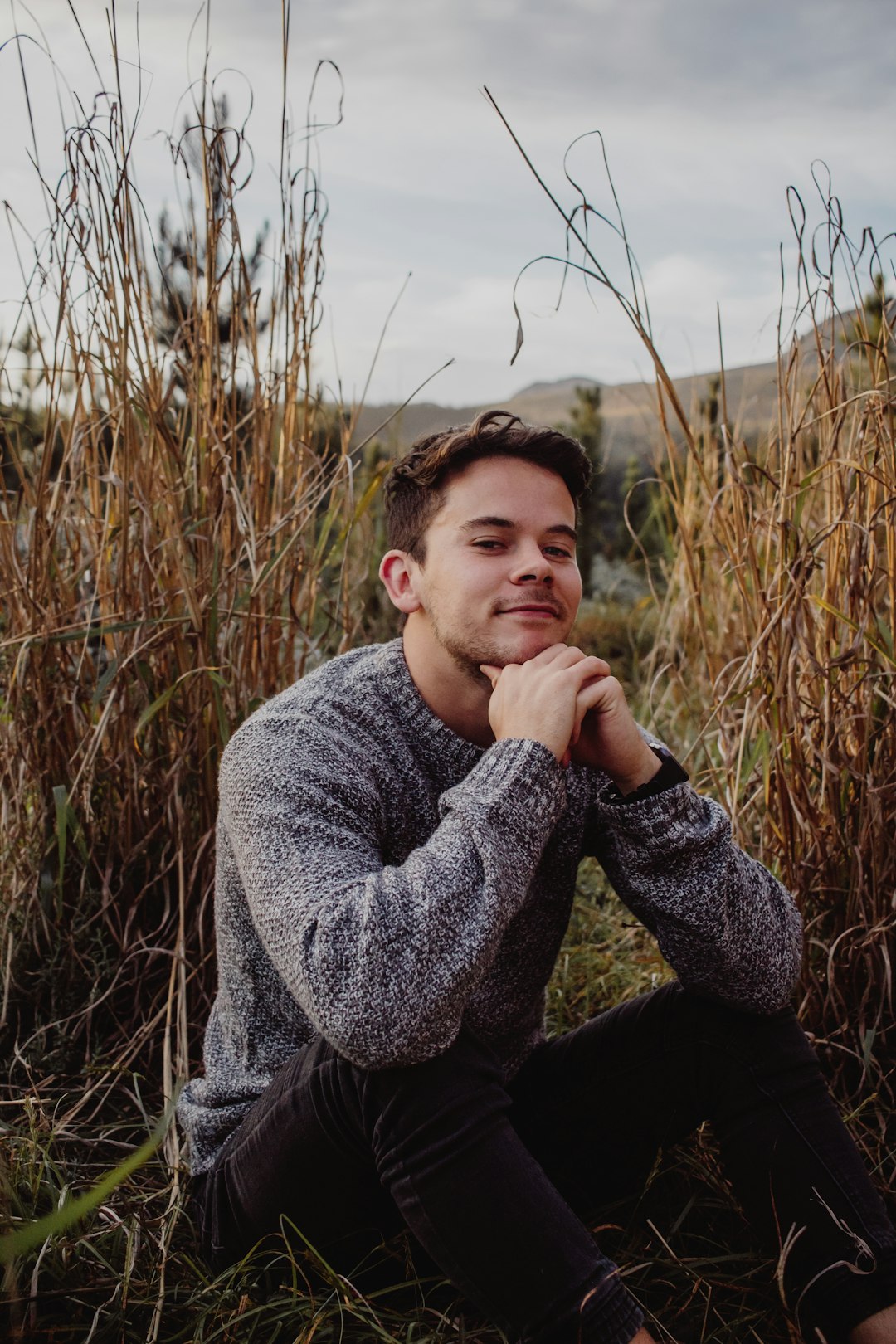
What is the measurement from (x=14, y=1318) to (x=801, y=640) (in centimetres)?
132

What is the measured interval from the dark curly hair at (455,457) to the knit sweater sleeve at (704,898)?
51cm

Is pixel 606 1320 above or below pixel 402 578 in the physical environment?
below

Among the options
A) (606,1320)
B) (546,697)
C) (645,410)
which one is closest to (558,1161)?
(606,1320)

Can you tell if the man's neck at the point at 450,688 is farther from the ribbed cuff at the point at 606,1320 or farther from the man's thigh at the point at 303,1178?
the ribbed cuff at the point at 606,1320

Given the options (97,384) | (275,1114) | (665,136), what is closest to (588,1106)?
(275,1114)

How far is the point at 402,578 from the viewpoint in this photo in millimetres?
1592

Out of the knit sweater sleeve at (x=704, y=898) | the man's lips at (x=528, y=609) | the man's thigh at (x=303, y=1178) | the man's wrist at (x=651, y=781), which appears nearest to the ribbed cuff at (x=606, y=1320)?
the man's thigh at (x=303, y=1178)

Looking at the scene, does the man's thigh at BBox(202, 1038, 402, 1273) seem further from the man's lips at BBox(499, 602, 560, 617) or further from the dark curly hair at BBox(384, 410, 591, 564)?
the dark curly hair at BBox(384, 410, 591, 564)

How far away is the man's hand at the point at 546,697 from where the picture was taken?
127 cm

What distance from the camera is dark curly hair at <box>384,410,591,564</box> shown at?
152 centimetres

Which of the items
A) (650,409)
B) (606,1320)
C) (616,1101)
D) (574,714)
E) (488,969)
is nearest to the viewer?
(606,1320)

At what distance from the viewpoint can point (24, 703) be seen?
175 centimetres

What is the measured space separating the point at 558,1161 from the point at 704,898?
446 mm

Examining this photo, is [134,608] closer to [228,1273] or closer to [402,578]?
[402,578]
